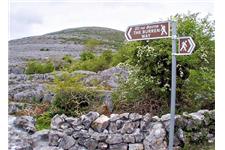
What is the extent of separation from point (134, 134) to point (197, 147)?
0.98m

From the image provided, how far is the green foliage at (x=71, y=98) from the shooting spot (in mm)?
9344

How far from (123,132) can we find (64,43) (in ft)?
109

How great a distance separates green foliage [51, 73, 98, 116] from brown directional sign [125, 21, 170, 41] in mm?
4245

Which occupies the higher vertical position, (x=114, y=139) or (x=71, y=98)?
(x=71, y=98)

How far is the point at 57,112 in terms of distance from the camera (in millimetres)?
9297

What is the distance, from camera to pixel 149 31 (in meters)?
4.93

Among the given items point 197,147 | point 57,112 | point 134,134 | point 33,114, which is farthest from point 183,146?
point 33,114

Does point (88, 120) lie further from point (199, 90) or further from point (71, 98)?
point (71, 98)

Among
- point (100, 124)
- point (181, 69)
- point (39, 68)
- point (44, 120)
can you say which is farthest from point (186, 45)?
point (39, 68)

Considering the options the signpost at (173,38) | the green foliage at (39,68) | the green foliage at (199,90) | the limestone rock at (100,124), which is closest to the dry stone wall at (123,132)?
the limestone rock at (100,124)

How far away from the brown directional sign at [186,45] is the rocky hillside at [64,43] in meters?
25.2

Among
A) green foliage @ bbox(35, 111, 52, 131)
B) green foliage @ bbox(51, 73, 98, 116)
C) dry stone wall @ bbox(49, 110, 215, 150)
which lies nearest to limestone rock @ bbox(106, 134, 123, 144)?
dry stone wall @ bbox(49, 110, 215, 150)

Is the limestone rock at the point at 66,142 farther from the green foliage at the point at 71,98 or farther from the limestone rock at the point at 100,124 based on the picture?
the green foliage at the point at 71,98
